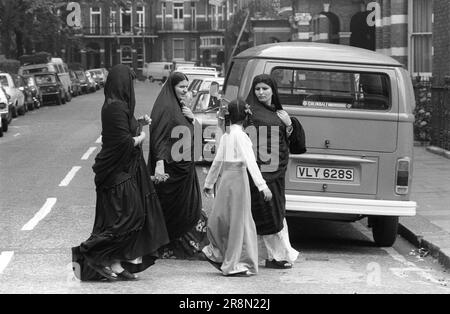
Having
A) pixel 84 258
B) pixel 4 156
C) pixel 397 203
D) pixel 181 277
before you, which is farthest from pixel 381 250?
pixel 4 156

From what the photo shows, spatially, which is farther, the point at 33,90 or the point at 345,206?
the point at 33,90

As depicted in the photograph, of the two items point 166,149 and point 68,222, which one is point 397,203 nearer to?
point 166,149

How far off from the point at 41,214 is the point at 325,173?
4424mm

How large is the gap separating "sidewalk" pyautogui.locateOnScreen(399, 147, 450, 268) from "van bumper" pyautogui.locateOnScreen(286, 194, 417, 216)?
22.9 inches

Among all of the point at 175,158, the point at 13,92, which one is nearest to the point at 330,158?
the point at 175,158

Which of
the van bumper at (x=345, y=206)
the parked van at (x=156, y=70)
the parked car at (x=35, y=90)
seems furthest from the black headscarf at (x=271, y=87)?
the parked van at (x=156, y=70)

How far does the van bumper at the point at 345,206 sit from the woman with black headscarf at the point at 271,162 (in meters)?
0.76

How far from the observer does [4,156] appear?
20.7 metres

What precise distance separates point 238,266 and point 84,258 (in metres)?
1.39

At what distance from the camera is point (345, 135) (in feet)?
33.1

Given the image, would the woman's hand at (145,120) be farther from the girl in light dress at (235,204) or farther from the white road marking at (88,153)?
the white road marking at (88,153)

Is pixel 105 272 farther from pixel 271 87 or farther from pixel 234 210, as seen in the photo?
pixel 271 87

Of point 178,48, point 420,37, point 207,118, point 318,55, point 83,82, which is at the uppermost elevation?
point 420,37

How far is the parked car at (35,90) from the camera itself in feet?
137
